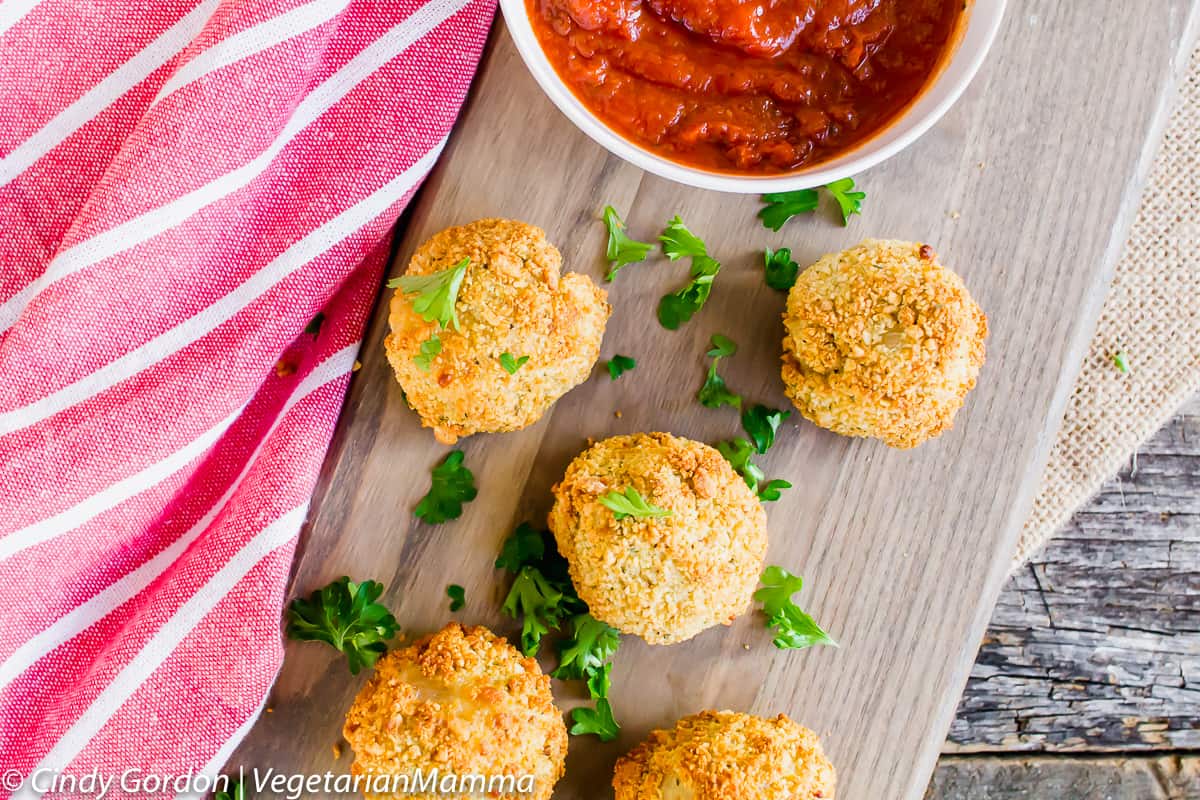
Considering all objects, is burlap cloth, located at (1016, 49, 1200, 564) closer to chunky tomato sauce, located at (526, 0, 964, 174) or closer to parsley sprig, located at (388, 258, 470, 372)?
chunky tomato sauce, located at (526, 0, 964, 174)

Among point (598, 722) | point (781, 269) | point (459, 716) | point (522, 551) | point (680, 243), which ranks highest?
point (680, 243)

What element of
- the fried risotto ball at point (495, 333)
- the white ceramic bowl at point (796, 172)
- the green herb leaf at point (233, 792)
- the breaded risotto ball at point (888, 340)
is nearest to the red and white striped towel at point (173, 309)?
the green herb leaf at point (233, 792)

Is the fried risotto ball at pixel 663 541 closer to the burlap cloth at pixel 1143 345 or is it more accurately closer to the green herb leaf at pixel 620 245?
the green herb leaf at pixel 620 245

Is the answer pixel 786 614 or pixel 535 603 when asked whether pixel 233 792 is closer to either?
pixel 535 603

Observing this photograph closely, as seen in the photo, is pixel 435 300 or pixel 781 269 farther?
pixel 781 269

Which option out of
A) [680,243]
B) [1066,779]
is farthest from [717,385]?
[1066,779]

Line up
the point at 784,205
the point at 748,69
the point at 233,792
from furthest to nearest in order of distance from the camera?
1. the point at 784,205
2. the point at 233,792
3. the point at 748,69
